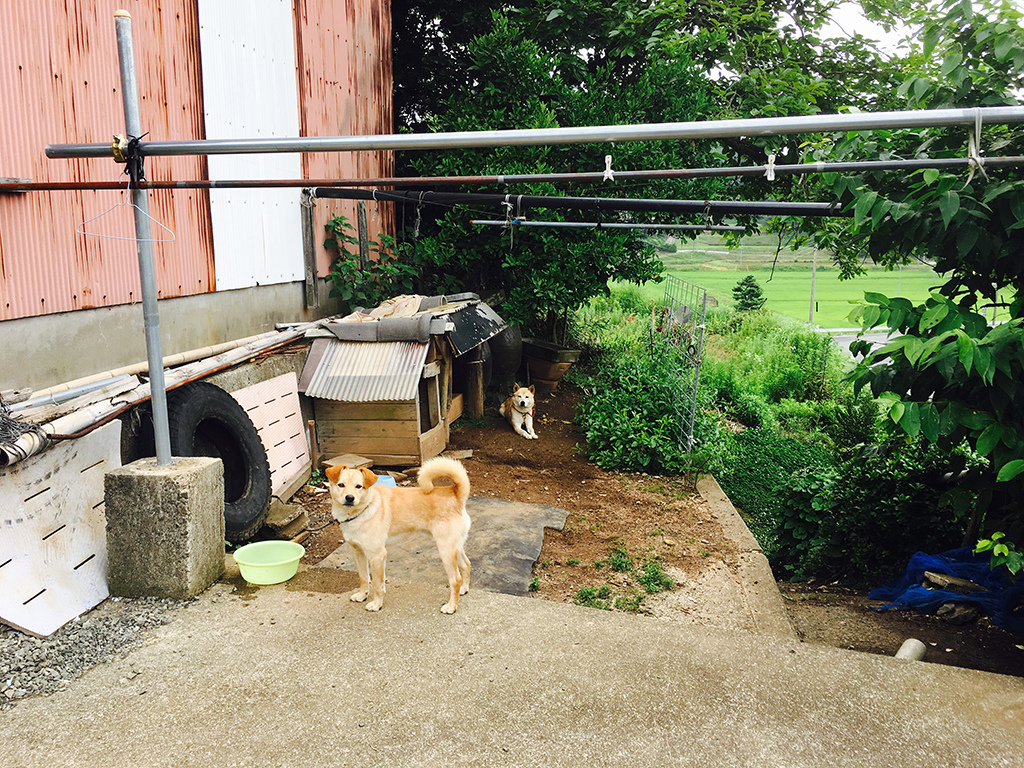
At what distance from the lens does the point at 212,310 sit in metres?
6.48

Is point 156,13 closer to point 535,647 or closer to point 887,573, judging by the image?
point 535,647

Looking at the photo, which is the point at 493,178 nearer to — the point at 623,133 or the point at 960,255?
the point at 623,133

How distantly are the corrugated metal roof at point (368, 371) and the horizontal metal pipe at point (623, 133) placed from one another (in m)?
4.04

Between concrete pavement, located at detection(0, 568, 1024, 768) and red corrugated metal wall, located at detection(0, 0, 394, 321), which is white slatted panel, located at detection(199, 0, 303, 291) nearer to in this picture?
red corrugated metal wall, located at detection(0, 0, 394, 321)

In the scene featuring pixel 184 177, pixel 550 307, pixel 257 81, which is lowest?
pixel 550 307

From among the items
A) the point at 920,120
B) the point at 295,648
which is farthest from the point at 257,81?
the point at 920,120

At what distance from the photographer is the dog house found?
738 cm

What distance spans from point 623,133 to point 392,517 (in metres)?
2.41

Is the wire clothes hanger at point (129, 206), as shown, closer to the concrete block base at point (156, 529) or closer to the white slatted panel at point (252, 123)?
the white slatted panel at point (252, 123)

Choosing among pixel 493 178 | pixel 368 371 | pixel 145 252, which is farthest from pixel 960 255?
pixel 368 371

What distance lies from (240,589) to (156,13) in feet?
15.5

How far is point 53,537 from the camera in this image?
11.8 ft

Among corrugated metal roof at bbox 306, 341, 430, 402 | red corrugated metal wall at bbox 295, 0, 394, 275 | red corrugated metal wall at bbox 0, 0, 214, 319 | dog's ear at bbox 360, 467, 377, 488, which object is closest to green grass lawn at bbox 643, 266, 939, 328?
→ red corrugated metal wall at bbox 295, 0, 394, 275

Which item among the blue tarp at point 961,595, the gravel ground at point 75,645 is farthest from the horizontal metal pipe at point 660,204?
the gravel ground at point 75,645
